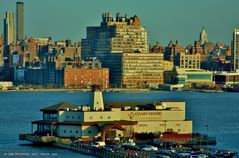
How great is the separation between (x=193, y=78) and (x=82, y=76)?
16.1m

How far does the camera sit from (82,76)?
140 meters

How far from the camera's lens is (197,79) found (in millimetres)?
145375

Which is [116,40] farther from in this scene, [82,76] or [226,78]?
[226,78]

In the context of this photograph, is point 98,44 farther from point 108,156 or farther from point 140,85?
point 108,156

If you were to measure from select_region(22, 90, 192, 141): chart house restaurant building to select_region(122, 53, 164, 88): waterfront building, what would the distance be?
297 ft

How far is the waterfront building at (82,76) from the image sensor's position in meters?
139

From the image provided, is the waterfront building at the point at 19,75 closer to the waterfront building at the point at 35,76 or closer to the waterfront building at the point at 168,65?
the waterfront building at the point at 35,76

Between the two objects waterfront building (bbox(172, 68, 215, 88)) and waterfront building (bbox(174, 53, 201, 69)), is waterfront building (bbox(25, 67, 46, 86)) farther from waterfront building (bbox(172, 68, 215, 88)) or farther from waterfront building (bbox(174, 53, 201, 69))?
waterfront building (bbox(174, 53, 201, 69))

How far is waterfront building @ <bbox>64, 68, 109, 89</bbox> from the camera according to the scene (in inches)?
5468

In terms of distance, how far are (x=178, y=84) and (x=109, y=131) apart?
97721mm

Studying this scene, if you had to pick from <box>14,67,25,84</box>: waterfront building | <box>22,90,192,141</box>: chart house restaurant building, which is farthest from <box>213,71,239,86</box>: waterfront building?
<box>22,90,192,141</box>: chart house restaurant building

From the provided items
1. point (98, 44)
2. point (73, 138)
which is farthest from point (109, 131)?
point (98, 44)

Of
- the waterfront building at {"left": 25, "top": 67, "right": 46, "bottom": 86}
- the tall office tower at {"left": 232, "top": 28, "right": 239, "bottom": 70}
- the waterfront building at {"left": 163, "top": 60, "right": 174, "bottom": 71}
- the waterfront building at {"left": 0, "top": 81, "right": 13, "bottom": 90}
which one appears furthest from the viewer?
the tall office tower at {"left": 232, "top": 28, "right": 239, "bottom": 70}

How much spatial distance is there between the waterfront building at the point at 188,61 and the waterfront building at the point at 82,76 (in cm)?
1924
